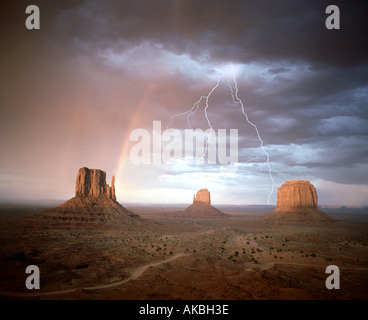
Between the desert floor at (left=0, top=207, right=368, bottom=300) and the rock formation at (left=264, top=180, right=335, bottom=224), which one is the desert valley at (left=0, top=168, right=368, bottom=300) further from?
the rock formation at (left=264, top=180, right=335, bottom=224)

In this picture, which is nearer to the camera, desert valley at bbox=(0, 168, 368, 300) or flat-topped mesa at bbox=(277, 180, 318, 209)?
desert valley at bbox=(0, 168, 368, 300)

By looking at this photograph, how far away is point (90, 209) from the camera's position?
89188 mm

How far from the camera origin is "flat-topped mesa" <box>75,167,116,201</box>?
97312 millimetres

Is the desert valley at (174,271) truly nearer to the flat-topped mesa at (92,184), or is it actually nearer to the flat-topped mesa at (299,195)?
the flat-topped mesa at (92,184)

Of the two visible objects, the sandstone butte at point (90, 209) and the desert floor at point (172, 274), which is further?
the sandstone butte at point (90, 209)

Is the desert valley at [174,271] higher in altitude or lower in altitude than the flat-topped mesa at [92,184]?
lower

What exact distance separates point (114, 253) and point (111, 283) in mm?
15682

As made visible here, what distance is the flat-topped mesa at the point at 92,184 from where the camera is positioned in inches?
3831

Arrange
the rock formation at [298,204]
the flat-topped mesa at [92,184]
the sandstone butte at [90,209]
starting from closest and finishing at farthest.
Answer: the sandstone butte at [90,209], the flat-topped mesa at [92,184], the rock formation at [298,204]

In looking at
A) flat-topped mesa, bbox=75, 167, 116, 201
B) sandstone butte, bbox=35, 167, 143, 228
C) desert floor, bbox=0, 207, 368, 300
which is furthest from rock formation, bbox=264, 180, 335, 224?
flat-topped mesa, bbox=75, 167, 116, 201

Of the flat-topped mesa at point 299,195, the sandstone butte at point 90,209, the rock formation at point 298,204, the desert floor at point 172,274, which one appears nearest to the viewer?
the desert floor at point 172,274

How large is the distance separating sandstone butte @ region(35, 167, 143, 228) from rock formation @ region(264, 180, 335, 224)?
84.9 metres

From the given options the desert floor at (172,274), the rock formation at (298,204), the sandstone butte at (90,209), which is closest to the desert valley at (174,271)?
the desert floor at (172,274)
